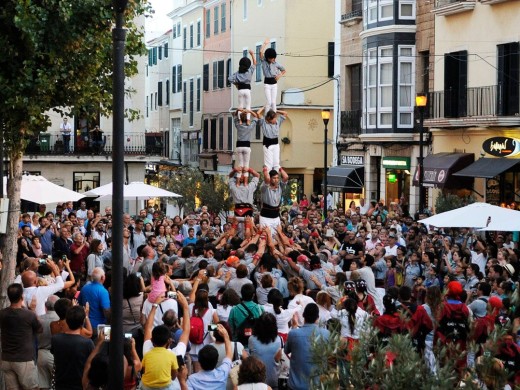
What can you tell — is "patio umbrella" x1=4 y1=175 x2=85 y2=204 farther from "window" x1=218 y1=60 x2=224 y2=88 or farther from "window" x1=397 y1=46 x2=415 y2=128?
"window" x1=218 y1=60 x2=224 y2=88

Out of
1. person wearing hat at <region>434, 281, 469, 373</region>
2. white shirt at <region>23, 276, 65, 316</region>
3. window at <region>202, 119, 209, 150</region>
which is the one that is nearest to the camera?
person wearing hat at <region>434, 281, 469, 373</region>

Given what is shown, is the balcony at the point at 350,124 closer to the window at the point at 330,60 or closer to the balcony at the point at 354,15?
the balcony at the point at 354,15

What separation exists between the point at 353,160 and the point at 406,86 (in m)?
5.38

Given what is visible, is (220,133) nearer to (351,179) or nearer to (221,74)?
(221,74)

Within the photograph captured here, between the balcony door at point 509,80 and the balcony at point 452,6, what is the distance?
6.80 feet

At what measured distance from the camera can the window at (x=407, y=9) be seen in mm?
36438

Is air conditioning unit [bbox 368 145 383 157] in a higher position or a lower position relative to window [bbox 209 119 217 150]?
lower

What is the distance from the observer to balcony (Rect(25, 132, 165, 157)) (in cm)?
4528

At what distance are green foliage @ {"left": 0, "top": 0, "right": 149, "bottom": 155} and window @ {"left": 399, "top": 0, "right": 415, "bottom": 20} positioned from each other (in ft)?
72.4

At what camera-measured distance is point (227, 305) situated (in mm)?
12672

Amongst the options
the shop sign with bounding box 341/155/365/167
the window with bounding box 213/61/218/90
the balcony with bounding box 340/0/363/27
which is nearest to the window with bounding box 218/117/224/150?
the window with bounding box 213/61/218/90

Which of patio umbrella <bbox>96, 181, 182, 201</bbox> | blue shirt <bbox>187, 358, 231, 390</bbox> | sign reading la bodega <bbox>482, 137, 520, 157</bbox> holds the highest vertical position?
sign reading la bodega <bbox>482, 137, 520, 157</bbox>

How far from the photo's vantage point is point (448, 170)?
1273 inches

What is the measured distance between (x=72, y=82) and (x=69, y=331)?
19.9ft
